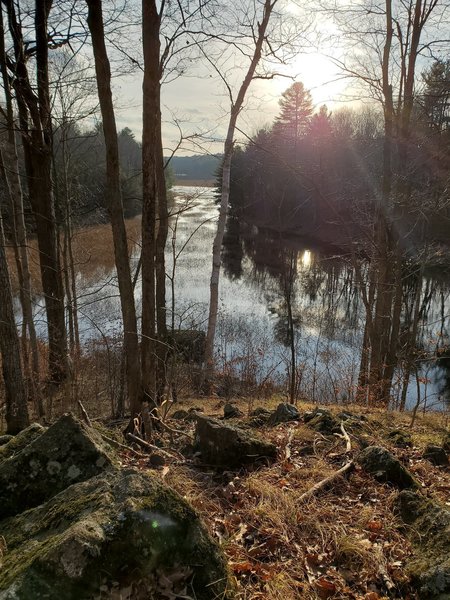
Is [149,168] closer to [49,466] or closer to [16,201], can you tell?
[49,466]

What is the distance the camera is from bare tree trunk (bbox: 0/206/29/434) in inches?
257

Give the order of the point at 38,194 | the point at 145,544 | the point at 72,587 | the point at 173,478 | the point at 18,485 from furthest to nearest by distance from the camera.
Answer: the point at 38,194, the point at 173,478, the point at 18,485, the point at 145,544, the point at 72,587

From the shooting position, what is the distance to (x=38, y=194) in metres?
10.4

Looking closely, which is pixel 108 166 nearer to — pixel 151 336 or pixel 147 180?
pixel 147 180

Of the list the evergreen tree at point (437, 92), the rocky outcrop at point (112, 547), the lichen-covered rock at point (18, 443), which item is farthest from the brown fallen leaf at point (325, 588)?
the evergreen tree at point (437, 92)

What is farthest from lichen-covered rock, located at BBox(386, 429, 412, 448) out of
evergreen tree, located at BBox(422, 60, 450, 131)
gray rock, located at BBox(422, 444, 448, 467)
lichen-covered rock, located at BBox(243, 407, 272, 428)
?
evergreen tree, located at BBox(422, 60, 450, 131)

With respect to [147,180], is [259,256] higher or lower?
lower

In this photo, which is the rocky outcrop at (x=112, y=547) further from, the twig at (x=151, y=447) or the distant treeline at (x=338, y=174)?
the distant treeline at (x=338, y=174)

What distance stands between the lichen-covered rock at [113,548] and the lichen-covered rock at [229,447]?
6.20 ft

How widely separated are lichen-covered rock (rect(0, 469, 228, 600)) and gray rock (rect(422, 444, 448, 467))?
3.11 m

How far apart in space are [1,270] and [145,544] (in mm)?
5659

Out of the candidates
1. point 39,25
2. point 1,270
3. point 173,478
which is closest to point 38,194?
point 39,25

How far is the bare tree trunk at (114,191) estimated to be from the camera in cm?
501

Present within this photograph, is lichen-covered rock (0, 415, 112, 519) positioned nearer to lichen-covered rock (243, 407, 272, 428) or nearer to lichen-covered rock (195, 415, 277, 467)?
lichen-covered rock (195, 415, 277, 467)
